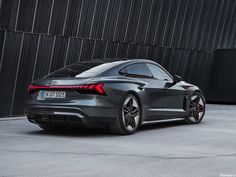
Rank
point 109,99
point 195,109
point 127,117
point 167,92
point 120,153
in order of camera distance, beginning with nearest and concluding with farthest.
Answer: point 120,153
point 109,99
point 127,117
point 167,92
point 195,109

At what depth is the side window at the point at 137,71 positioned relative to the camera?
10312 mm

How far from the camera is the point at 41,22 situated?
15867mm

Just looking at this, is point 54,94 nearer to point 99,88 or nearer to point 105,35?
point 99,88

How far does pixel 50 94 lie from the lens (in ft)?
31.5

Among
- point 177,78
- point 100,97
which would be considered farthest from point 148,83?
point 100,97

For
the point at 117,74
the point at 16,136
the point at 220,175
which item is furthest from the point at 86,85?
the point at 220,175

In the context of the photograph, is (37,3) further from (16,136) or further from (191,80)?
(191,80)

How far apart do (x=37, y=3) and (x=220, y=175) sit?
35.3ft

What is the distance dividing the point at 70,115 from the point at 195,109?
3934 mm

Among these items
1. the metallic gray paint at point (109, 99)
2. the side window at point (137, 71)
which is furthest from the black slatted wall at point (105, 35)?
the metallic gray paint at point (109, 99)

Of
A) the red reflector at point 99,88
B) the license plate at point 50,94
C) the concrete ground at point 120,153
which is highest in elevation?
the red reflector at point 99,88

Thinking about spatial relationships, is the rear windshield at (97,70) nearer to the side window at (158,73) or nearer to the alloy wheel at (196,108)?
the side window at (158,73)

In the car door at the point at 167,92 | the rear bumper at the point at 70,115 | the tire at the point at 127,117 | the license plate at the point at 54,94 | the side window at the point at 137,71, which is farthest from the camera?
the car door at the point at 167,92

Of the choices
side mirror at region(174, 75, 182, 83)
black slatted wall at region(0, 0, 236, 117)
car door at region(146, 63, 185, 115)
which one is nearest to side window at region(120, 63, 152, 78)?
car door at region(146, 63, 185, 115)
